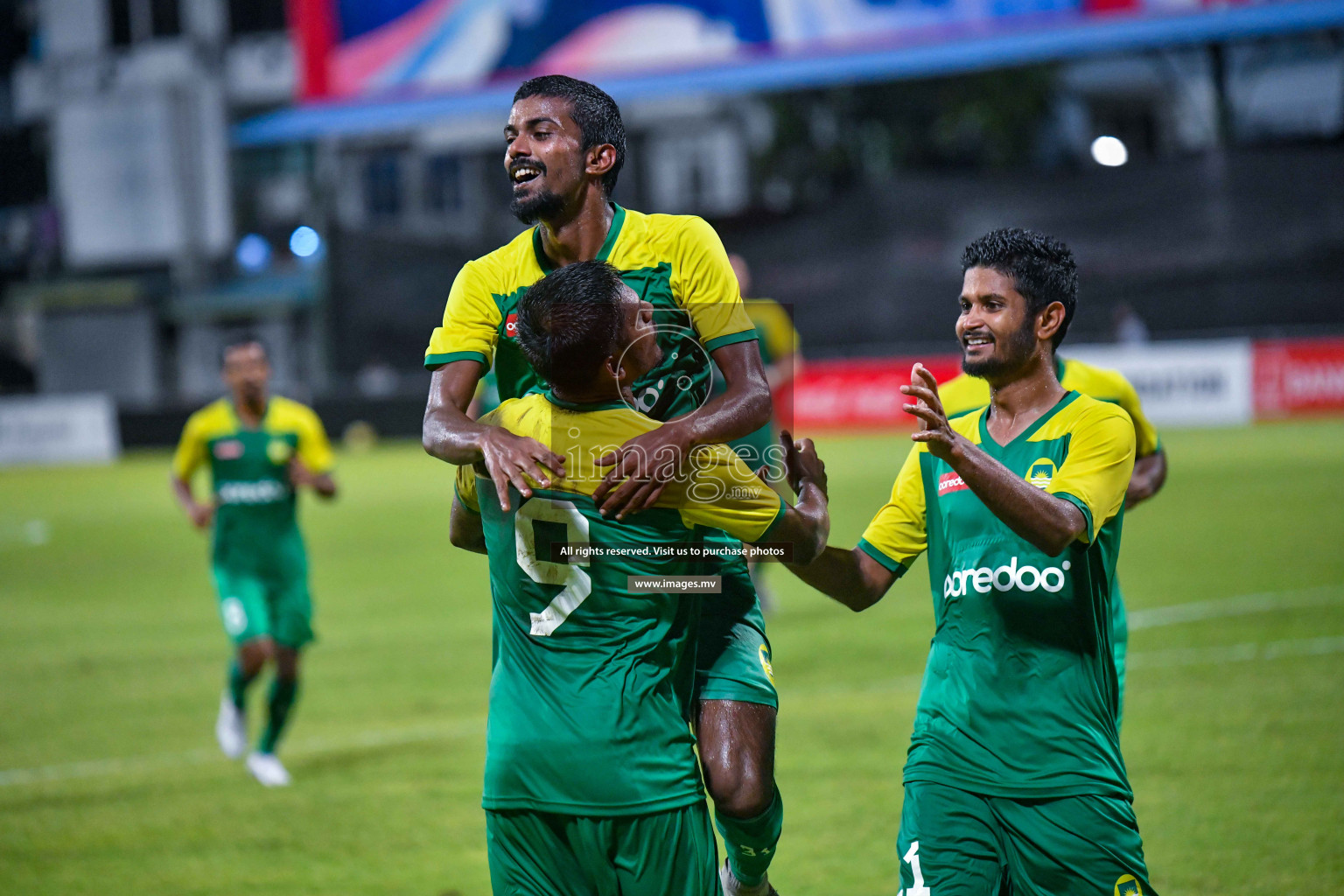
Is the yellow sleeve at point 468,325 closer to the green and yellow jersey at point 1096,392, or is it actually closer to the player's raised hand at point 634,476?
the player's raised hand at point 634,476

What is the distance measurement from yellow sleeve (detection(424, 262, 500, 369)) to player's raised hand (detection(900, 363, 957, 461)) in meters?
1.28

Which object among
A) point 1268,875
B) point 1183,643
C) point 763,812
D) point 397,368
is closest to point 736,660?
point 763,812

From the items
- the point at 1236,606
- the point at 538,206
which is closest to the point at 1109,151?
the point at 538,206

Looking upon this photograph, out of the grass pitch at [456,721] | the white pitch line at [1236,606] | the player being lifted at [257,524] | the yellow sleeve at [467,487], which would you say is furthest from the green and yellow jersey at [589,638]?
the white pitch line at [1236,606]

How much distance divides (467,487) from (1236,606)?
9.09 metres

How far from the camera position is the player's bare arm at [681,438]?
3062 mm

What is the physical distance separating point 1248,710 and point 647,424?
6072 millimetres

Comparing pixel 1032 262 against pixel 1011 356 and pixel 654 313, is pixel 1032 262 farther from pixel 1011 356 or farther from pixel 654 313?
pixel 654 313

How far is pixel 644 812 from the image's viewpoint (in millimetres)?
3078

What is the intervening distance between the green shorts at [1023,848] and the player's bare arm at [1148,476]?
2.28m

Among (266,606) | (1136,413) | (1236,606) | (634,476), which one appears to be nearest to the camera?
(634,476)

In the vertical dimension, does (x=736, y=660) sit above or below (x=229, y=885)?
above

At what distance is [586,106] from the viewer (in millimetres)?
3943

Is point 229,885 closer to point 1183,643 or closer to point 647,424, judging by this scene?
point 647,424
